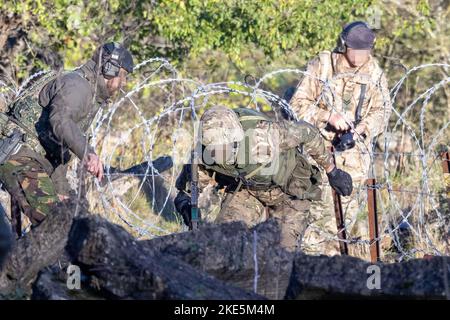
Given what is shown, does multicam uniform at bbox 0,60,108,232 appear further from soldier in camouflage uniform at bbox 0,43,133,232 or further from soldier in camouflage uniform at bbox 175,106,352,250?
soldier in camouflage uniform at bbox 175,106,352,250

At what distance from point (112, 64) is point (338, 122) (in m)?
2.06

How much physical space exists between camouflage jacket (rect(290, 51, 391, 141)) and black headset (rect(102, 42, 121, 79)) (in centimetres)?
191

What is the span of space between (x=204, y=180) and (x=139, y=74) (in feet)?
15.1

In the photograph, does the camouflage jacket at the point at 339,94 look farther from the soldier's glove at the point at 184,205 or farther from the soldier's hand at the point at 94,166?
the soldier's hand at the point at 94,166

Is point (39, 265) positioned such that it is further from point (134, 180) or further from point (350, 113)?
point (134, 180)

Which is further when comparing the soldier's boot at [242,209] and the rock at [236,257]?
the soldier's boot at [242,209]

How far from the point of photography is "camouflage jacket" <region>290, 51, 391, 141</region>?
8.73m

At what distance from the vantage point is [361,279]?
548cm

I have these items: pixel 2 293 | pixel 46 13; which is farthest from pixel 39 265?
pixel 46 13

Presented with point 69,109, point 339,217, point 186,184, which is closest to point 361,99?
point 339,217

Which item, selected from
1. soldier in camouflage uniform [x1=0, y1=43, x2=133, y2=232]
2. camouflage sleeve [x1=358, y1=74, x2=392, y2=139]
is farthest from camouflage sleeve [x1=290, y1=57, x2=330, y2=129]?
soldier in camouflage uniform [x1=0, y1=43, x2=133, y2=232]

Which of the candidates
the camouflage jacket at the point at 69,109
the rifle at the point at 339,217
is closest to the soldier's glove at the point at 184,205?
the camouflage jacket at the point at 69,109

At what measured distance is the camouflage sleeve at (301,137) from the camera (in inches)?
289
